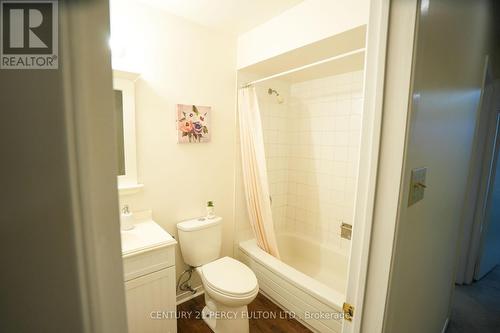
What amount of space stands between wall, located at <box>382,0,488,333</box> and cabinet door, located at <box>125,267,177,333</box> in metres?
1.30

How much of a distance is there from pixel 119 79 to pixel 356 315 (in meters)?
1.86

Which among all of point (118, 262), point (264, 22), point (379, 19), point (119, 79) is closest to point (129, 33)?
point (119, 79)

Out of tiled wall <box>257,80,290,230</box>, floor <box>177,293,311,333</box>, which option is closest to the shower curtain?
tiled wall <box>257,80,290,230</box>

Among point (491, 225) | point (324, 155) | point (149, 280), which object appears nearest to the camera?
point (149, 280)

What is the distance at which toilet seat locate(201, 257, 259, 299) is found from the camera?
149 cm

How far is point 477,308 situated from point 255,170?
234cm

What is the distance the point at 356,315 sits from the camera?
74 centimetres

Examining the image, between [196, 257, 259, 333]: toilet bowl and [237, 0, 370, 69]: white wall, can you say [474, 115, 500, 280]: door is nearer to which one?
[237, 0, 370, 69]: white wall

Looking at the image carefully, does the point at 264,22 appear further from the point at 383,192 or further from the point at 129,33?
the point at 383,192

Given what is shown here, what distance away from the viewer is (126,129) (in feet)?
5.32

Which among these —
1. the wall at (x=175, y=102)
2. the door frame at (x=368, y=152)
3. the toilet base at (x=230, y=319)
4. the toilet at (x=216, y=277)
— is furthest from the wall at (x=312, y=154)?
the door frame at (x=368, y=152)

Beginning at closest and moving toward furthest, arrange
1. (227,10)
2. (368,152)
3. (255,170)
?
(368,152)
(227,10)
(255,170)

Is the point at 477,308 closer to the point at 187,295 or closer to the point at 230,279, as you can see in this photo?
the point at 230,279

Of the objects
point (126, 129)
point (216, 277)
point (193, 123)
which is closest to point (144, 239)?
point (216, 277)
